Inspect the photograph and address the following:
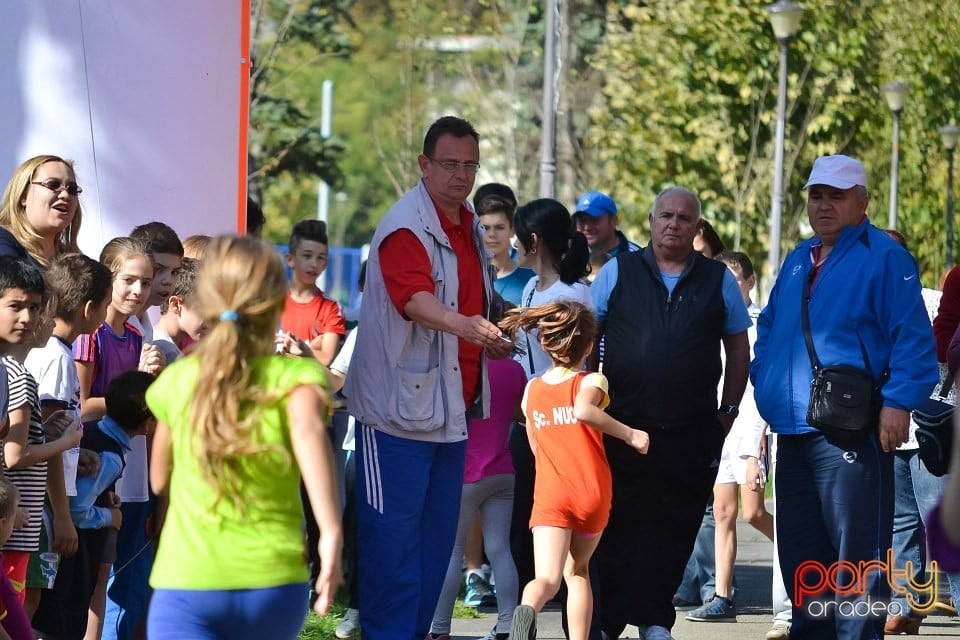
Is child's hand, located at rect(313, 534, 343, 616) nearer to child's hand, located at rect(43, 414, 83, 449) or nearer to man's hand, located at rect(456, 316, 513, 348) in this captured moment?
child's hand, located at rect(43, 414, 83, 449)

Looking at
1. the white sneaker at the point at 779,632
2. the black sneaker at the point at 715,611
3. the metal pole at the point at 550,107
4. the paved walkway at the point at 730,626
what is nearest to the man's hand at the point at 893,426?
the white sneaker at the point at 779,632

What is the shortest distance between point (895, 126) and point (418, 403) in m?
16.7

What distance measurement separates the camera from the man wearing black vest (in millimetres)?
6793

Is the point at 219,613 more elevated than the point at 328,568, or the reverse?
the point at 328,568

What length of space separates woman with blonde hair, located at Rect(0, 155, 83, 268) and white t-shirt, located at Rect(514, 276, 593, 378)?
224 cm

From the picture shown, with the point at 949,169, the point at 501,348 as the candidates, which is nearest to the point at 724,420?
the point at 501,348

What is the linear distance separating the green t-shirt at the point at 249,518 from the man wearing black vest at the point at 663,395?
310 cm

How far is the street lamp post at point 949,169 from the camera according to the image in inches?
886

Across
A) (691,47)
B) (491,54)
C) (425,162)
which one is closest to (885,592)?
(425,162)

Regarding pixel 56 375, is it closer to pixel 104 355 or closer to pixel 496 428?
pixel 104 355

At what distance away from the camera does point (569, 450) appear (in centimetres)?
646

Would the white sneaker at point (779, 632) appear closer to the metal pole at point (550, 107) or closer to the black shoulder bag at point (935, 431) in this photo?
the black shoulder bag at point (935, 431)

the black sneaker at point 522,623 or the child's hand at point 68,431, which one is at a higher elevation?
the child's hand at point 68,431

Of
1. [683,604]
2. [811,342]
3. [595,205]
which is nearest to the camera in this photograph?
[811,342]
